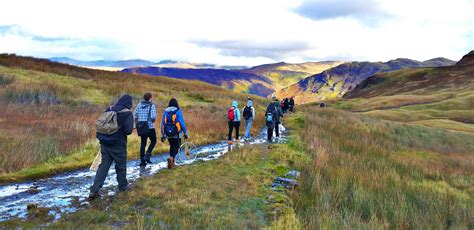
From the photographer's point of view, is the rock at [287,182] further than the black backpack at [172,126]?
No

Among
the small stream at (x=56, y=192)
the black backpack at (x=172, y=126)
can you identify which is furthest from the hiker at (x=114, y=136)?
the black backpack at (x=172, y=126)

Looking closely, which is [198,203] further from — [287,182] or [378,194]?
[378,194]

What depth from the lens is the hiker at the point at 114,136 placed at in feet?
25.8

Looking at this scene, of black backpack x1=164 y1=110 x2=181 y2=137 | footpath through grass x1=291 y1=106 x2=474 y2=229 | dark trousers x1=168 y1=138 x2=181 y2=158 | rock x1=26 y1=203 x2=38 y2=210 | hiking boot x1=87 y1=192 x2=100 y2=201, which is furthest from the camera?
dark trousers x1=168 y1=138 x2=181 y2=158

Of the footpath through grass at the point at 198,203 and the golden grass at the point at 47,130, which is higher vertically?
the golden grass at the point at 47,130

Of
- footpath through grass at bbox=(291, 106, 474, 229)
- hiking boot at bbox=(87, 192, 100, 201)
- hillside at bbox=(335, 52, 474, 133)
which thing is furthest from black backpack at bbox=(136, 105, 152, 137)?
hillside at bbox=(335, 52, 474, 133)

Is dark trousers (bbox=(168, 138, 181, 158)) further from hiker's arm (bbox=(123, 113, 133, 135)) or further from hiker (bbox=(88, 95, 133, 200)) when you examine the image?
hiker's arm (bbox=(123, 113, 133, 135))

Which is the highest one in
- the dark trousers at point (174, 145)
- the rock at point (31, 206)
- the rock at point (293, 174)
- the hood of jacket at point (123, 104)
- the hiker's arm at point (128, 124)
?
the hood of jacket at point (123, 104)

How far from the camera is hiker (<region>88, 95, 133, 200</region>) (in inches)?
309

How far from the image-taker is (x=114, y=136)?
8.05m

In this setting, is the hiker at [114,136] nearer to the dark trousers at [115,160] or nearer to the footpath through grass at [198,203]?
the dark trousers at [115,160]

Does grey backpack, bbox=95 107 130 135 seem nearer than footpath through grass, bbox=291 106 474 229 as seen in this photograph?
No

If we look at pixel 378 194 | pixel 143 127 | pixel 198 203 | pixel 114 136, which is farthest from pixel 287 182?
pixel 143 127

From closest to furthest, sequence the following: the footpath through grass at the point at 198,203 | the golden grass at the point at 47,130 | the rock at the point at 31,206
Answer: the footpath through grass at the point at 198,203, the rock at the point at 31,206, the golden grass at the point at 47,130
